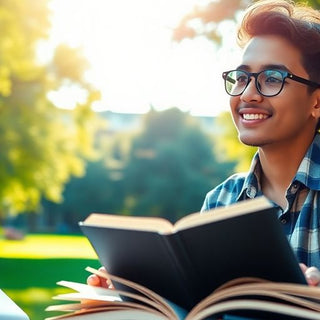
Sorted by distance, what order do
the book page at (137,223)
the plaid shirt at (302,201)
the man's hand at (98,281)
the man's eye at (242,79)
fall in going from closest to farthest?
the book page at (137,223) → the man's hand at (98,281) → the plaid shirt at (302,201) → the man's eye at (242,79)

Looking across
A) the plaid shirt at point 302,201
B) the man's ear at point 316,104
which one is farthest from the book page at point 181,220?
the man's ear at point 316,104

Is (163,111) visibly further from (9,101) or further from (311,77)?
(311,77)

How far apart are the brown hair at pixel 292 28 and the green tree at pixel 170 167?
48.8m

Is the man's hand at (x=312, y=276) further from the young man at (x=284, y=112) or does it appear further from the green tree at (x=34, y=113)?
the green tree at (x=34, y=113)

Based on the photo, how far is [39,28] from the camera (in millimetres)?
22438

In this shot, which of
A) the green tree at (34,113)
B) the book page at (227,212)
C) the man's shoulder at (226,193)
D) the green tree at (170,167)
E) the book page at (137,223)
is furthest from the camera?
the green tree at (170,167)

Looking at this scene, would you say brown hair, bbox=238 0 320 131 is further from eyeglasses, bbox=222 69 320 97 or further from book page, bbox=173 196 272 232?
book page, bbox=173 196 272 232

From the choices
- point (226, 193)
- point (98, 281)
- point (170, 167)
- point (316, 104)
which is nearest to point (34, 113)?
point (226, 193)

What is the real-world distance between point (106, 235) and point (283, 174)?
0.74 m

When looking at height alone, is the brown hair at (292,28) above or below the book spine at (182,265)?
above

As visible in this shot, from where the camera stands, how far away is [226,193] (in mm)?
2396

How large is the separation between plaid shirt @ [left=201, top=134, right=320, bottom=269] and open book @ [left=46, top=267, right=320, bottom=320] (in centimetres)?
46

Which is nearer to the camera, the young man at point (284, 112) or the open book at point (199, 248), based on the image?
the open book at point (199, 248)

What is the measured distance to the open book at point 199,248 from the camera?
57.5 inches
